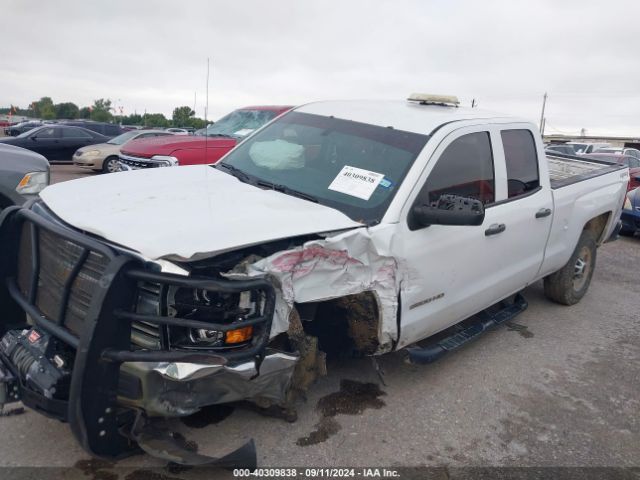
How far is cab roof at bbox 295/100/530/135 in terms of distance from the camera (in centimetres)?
408

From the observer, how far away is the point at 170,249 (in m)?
2.57

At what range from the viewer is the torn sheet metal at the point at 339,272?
290 cm

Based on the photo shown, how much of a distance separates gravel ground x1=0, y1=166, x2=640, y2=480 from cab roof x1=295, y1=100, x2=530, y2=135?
5.60ft

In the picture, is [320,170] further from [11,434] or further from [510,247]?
[11,434]

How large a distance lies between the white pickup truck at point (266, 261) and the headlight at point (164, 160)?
12.9 ft

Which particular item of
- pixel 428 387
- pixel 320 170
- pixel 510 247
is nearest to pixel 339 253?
pixel 320 170

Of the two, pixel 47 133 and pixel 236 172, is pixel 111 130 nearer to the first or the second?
pixel 47 133

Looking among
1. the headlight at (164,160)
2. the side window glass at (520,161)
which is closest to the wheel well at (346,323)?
the side window glass at (520,161)

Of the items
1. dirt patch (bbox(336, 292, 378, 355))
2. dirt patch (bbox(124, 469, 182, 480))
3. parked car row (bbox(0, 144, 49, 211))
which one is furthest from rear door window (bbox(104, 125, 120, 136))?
dirt patch (bbox(124, 469, 182, 480))

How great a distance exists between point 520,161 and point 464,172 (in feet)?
3.00

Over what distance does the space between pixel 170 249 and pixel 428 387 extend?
2.23 meters

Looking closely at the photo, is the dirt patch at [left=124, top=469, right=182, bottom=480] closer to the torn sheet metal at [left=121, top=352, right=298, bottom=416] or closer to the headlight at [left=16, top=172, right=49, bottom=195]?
the torn sheet metal at [left=121, top=352, right=298, bottom=416]

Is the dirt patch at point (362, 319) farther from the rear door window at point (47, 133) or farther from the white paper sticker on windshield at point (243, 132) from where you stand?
the rear door window at point (47, 133)

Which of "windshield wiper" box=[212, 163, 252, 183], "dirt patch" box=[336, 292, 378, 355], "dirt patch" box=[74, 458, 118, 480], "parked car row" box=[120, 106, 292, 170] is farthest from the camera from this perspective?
"parked car row" box=[120, 106, 292, 170]
